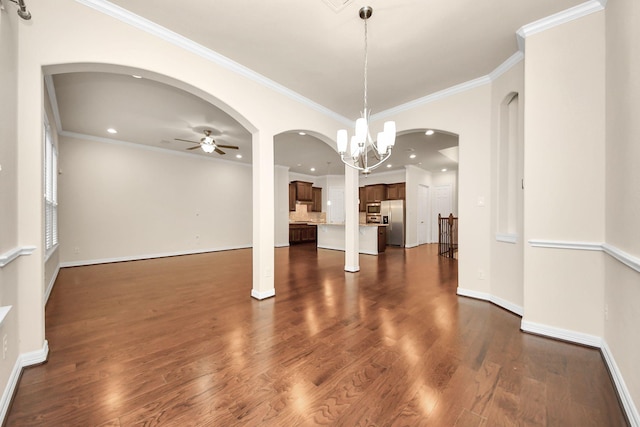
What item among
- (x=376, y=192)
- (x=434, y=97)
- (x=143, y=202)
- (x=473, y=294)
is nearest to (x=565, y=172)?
(x=473, y=294)

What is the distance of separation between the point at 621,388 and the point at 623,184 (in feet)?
4.49

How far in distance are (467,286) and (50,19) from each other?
527 centimetres

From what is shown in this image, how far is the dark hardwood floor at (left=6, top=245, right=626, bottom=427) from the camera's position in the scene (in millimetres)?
1453

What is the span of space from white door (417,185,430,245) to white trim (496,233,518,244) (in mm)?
6391

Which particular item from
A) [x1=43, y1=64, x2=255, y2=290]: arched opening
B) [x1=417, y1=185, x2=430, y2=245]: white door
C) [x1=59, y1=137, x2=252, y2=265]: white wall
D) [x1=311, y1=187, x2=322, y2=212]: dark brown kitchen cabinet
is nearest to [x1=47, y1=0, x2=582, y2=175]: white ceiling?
[x1=43, y1=64, x2=255, y2=290]: arched opening

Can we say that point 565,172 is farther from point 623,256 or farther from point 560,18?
point 560,18

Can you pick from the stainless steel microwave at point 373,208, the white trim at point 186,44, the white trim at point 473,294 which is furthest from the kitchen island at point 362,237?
the white trim at point 186,44

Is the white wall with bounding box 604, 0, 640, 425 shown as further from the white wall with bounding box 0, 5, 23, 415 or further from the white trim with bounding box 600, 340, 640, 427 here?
the white wall with bounding box 0, 5, 23, 415

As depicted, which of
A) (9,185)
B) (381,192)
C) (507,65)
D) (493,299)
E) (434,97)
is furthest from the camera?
(381,192)

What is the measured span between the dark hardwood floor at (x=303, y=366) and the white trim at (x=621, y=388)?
0.16 feet

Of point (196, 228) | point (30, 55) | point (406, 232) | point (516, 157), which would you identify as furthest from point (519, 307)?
point (196, 228)

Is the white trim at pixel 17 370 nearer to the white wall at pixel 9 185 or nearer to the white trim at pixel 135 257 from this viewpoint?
the white wall at pixel 9 185

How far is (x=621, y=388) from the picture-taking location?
1.60m

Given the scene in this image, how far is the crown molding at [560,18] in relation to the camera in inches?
87.1
